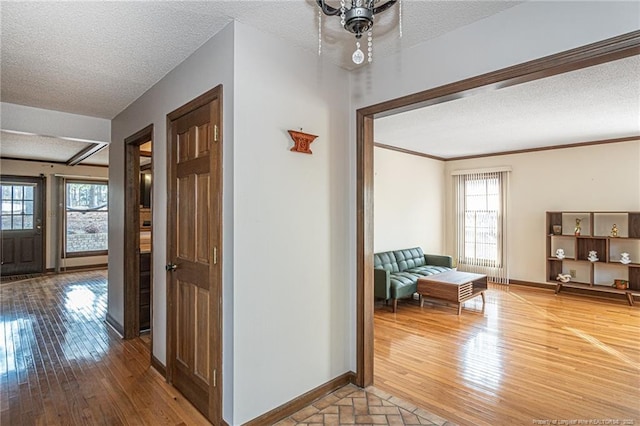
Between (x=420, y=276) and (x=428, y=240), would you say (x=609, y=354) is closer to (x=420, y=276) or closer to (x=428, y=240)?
(x=420, y=276)

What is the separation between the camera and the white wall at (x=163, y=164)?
2.13 meters

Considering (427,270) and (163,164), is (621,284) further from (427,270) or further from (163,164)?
(163,164)

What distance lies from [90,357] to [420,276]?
4310 mm

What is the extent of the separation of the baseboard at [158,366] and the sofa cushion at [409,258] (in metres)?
3.89

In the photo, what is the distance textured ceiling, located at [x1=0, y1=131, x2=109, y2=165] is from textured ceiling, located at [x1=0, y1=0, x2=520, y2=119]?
2.54 meters

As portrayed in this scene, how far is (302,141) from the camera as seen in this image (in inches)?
96.3

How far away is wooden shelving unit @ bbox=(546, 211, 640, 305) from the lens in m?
5.45

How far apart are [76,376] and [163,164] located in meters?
1.95

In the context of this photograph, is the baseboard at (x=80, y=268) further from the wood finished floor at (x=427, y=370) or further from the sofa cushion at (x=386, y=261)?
the sofa cushion at (x=386, y=261)

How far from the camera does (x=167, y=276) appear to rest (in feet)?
9.25

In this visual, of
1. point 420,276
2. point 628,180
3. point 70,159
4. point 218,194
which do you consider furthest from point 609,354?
point 70,159

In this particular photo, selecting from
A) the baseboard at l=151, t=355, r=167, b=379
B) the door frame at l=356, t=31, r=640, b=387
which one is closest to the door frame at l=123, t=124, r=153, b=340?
the baseboard at l=151, t=355, r=167, b=379

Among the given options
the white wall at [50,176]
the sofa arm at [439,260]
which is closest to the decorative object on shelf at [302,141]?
the sofa arm at [439,260]

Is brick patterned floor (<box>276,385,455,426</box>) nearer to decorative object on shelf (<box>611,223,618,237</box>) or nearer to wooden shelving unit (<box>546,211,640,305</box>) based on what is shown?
wooden shelving unit (<box>546,211,640,305</box>)
